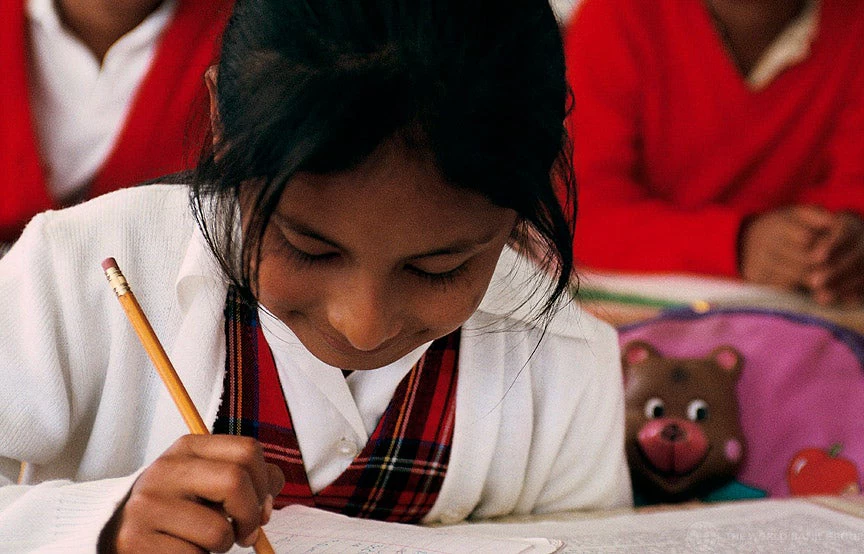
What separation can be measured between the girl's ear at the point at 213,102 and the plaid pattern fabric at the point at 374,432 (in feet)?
0.44

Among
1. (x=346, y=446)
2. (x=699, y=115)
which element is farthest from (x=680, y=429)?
(x=699, y=115)

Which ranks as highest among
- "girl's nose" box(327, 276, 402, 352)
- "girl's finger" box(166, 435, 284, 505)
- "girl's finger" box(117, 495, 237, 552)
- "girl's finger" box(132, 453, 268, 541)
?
"girl's nose" box(327, 276, 402, 352)

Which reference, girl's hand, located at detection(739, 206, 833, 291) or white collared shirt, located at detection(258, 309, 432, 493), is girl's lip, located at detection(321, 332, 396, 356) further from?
girl's hand, located at detection(739, 206, 833, 291)

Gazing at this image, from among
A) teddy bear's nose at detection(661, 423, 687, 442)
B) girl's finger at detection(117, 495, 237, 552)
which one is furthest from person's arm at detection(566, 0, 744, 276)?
girl's finger at detection(117, 495, 237, 552)

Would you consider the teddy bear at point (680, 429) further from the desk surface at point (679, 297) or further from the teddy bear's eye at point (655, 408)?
the desk surface at point (679, 297)

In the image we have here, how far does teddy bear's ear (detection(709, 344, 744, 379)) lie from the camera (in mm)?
914

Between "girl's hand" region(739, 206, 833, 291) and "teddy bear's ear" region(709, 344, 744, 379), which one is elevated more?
"girl's hand" region(739, 206, 833, 291)

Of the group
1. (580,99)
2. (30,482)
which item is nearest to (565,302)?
(30,482)

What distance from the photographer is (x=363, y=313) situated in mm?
450

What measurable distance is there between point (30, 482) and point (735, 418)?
1.89ft

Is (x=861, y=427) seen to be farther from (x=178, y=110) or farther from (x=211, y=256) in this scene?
(x=178, y=110)

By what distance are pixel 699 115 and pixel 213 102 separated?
3.12ft

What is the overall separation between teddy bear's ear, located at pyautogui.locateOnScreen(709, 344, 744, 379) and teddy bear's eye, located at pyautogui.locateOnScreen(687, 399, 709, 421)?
6 cm

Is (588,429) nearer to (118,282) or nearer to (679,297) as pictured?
(118,282)
